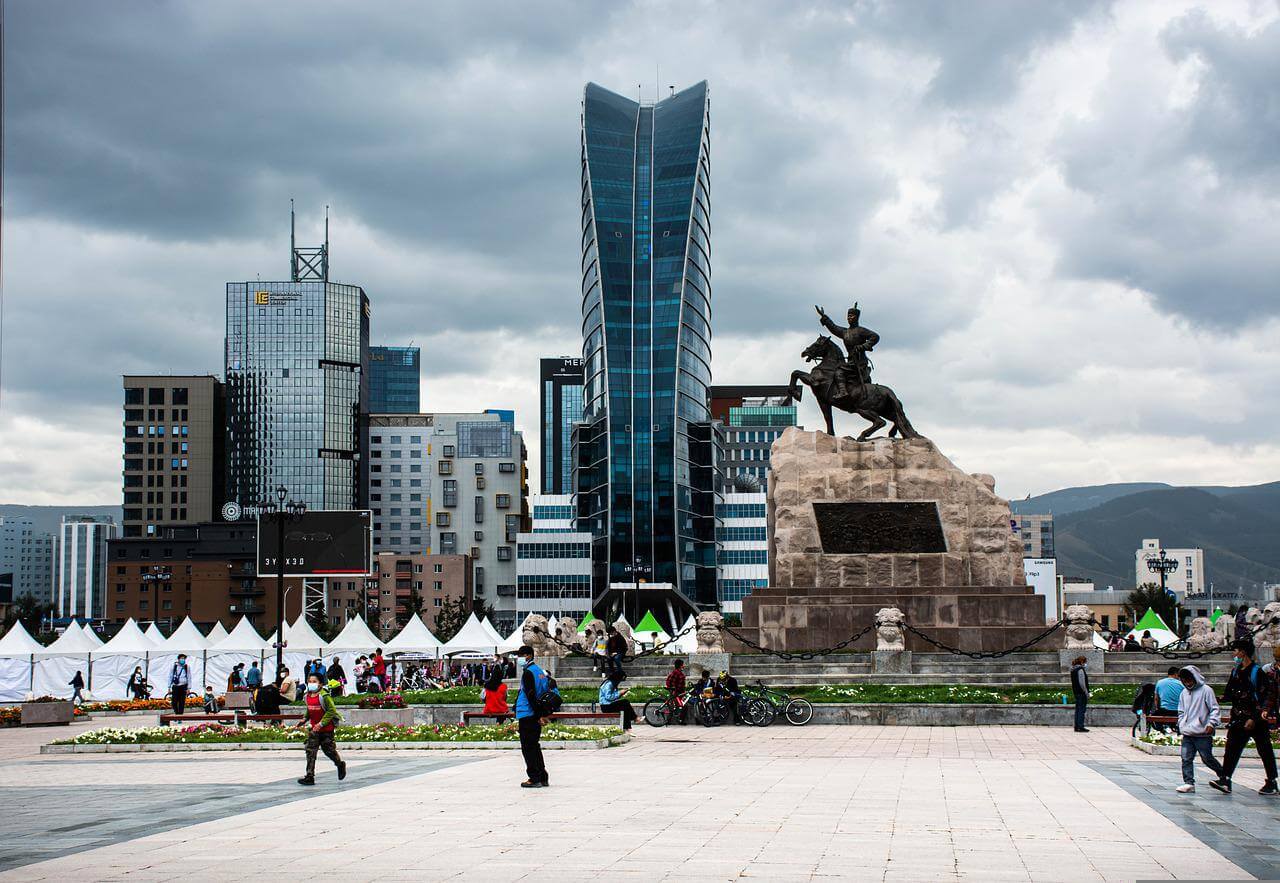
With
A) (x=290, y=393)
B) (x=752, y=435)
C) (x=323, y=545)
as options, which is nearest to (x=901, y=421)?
(x=323, y=545)

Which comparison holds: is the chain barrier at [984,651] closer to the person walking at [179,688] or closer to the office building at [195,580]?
the person walking at [179,688]

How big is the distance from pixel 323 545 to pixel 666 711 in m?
70.9

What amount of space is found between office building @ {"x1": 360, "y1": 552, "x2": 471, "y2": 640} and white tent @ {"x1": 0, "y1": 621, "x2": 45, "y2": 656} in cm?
9609

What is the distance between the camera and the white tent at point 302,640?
4881 cm

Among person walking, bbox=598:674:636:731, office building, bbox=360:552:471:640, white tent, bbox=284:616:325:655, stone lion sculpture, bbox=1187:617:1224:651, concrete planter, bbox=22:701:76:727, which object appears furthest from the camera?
office building, bbox=360:552:471:640

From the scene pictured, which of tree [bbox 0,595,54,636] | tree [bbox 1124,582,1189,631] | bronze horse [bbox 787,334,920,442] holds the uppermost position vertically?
bronze horse [bbox 787,334,920,442]

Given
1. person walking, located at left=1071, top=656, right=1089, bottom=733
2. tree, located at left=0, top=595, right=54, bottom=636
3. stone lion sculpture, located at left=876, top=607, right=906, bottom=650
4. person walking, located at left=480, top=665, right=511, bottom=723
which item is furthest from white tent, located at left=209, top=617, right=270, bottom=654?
tree, located at left=0, top=595, right=54, bottom=636

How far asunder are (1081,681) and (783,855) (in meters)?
15.1

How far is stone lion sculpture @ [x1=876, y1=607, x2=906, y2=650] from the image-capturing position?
3106cm

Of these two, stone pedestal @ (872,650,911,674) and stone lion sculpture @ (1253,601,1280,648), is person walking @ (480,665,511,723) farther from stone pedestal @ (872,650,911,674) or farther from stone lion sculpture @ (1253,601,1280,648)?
stone lion sculpture @ (1253,601,1280,648)

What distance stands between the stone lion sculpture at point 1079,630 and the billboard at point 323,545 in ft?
222

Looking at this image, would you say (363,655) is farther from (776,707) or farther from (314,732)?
(314,732)

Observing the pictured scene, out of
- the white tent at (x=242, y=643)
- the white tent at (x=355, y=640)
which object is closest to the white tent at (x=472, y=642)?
the white tent at (x=355, y=640)

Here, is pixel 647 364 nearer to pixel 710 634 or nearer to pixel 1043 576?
pixel 1043 576
